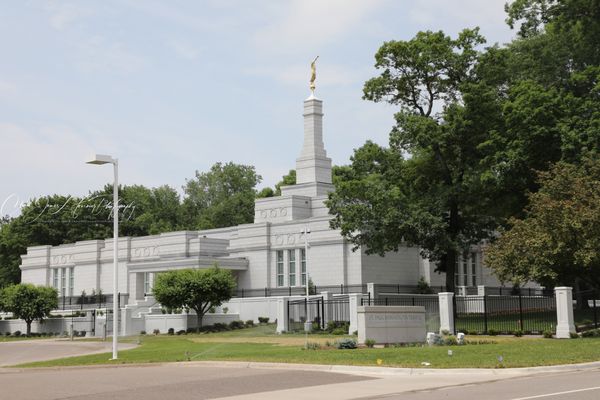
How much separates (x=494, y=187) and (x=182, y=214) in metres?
67.2

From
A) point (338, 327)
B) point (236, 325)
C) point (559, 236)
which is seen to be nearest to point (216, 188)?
point (236, 325)

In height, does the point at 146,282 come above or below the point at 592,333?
above

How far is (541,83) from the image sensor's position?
153ft

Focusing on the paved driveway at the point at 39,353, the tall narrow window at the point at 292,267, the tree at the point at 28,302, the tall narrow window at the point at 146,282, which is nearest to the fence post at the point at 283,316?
the paved driveway at the point at 39,353

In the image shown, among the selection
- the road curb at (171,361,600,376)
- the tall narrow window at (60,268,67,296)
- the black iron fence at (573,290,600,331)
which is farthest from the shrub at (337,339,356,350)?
the tall narrow window at (60,268,67,296)

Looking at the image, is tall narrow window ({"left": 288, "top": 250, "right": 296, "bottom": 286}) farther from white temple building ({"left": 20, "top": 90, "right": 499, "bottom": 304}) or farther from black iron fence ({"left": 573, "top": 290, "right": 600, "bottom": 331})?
black iron fence ({"left": 573, "top": 290, "right": 600, "bottom": 331})

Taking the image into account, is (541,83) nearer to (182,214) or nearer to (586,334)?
(586,334)

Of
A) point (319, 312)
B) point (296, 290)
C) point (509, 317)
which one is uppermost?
point (296, 290)

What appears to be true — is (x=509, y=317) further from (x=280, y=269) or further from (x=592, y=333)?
(x=280, y=269)

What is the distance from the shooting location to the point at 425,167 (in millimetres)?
48094

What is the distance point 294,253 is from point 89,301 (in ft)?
74.3

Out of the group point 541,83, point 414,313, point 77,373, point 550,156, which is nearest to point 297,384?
Result: point 77,373

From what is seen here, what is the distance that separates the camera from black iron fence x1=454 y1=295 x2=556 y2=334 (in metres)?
35.8

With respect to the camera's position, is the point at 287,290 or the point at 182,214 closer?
the point at 287,290
